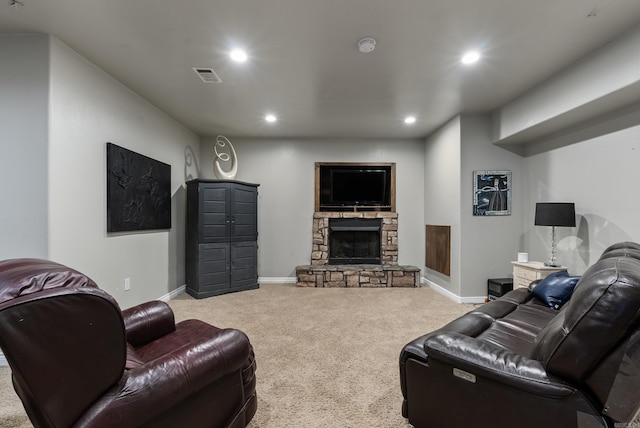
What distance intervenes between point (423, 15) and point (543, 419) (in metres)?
2.38

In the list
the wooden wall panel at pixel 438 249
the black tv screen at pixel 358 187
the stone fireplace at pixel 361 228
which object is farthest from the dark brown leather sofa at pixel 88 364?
the black tv screen at pixel 358 187

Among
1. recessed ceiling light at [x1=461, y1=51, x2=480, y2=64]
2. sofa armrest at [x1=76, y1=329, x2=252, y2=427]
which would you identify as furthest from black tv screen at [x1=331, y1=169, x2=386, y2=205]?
sofa armrest at [x1=76, y1=329, x2=252, y2=427]

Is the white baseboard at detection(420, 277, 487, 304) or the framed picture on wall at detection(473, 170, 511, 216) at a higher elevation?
the framed picture on wall at detection(473, 170, 511, 216)

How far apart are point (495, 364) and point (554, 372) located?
0.64 ft

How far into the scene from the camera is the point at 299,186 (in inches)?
205

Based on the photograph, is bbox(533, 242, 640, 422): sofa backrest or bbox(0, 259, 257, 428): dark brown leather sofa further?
bbox(533, 242, 640, 422): sofa backrest

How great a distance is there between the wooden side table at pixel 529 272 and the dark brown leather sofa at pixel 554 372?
2001mm

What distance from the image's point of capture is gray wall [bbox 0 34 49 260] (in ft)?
7.50

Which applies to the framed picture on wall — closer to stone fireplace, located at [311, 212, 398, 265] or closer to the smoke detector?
stone fireplace, located at [311, 212, 398, 265]

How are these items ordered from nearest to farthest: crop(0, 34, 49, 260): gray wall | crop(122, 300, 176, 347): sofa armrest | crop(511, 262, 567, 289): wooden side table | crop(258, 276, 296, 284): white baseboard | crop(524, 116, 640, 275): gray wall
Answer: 1. crop(122, 300, 176, 347): sofa armrest
2. crop(0, 34, 49, 260): gray wall
3. crop(524, 116, 640, 275): gray wall
4. crop(511, 262, 567, 289): wooden side table
5. crop(258, 276, 296, 284): white baseboard

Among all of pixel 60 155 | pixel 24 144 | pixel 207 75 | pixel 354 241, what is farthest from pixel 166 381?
pixel 354 241

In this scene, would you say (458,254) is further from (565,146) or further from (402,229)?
(565,146)

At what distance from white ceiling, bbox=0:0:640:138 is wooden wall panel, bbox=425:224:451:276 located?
184 cm

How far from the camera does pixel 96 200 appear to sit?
9.10 ft
